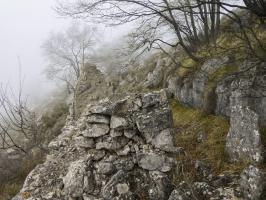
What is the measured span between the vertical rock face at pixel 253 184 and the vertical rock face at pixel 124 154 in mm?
1302

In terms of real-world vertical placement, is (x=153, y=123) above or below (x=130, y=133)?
above

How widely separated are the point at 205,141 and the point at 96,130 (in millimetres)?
2336

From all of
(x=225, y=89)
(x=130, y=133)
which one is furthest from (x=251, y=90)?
(x=130, y=133)

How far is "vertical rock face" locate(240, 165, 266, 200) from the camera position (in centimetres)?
522

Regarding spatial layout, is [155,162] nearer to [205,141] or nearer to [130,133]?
[130,133]

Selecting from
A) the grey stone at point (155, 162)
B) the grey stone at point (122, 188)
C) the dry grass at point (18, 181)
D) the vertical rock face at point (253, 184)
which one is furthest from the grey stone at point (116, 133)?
the dry grass at point (18, 181)

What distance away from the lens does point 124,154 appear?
22.5ft

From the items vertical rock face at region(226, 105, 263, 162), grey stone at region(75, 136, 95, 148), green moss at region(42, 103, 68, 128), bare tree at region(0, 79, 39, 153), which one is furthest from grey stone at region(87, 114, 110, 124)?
green moss at region(42, 103, 68, 128)

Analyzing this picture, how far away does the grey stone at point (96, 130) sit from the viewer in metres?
7.23

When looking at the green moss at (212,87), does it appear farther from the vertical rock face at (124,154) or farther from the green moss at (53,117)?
the green moss at (53,117)

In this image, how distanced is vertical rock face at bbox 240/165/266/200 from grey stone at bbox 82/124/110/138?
117 inches

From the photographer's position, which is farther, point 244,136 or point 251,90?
point 251,90

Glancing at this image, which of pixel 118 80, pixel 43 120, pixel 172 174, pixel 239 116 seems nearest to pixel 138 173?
pixel 172 174

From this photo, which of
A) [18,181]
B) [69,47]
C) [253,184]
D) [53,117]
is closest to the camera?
[253,184]
